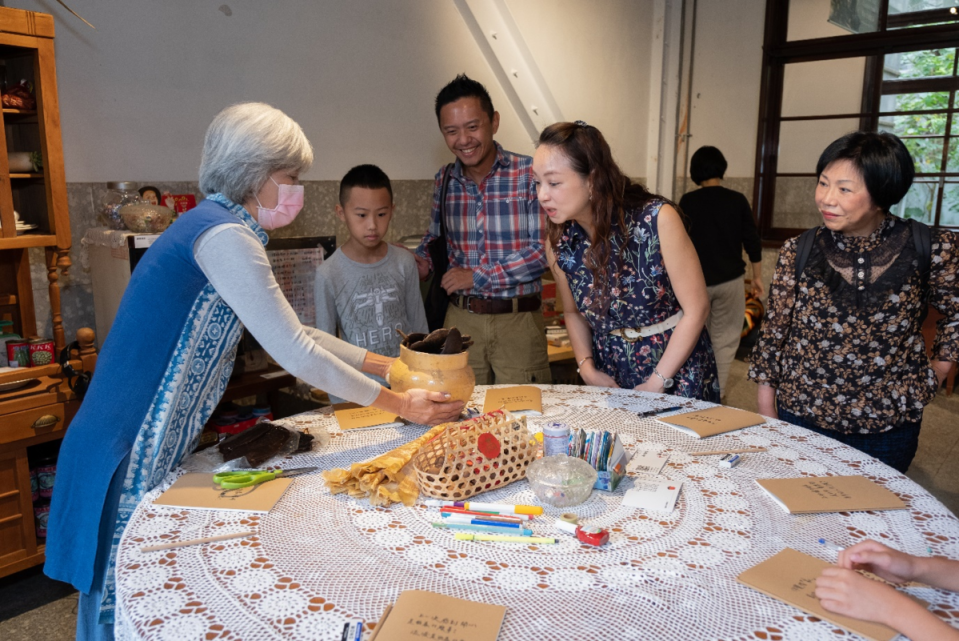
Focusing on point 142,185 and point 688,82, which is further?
point 688,82

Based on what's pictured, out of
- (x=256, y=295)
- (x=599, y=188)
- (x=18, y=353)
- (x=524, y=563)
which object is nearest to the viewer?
(x=524, y=563)

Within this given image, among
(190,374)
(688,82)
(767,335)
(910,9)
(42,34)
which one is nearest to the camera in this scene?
(190,374)

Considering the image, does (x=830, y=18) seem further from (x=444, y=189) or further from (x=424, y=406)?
(x=424, y=406)

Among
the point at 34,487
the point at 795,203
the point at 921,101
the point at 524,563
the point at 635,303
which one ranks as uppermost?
the point at 921,101

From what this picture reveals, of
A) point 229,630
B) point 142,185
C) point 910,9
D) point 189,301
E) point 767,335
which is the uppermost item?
point 910,9

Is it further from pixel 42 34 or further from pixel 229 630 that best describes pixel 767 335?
pixel 42 34

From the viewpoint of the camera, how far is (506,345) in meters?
2.93

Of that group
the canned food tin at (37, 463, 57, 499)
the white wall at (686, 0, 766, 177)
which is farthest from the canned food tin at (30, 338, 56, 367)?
the white wall at (686, 0, 766, 177)

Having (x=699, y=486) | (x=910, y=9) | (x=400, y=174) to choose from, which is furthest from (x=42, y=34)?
(x=910, y=9)

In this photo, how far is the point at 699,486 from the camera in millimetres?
1411

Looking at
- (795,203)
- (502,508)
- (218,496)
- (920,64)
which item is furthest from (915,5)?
(218,496)

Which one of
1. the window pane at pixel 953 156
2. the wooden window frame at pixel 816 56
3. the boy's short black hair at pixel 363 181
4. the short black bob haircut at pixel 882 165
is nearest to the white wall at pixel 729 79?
the wooden window frame at pixel 816 56

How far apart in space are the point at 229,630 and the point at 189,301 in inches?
29.9

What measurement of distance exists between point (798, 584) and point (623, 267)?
1184mm
